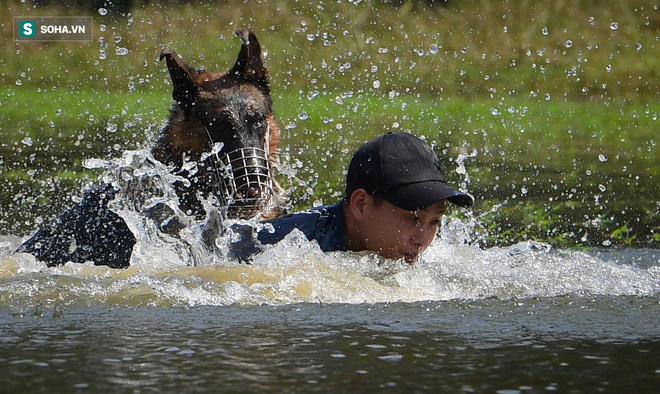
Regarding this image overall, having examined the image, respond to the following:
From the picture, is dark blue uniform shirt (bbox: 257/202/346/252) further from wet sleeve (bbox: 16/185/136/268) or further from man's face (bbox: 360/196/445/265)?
wet sleeve (bbox: 16/185/136/268)

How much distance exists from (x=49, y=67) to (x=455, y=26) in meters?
11.1

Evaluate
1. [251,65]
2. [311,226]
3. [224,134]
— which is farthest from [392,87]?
[311,226]

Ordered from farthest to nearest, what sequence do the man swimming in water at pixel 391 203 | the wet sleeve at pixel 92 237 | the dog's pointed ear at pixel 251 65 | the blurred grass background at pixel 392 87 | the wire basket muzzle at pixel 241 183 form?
the blurred grass background at pixel 392 87 → the dog's pointed ear at pixel 251 65 → the wet sleeve at pixel 92 237 → the wire basket muzzle at pixel 241 183 → the man swimming in water at pixel 391 203

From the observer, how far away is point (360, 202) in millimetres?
5984

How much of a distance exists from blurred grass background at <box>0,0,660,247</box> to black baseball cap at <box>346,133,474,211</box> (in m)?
5.07

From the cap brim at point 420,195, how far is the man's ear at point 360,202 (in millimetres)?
→ 110

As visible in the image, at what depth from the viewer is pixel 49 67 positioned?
28734mm

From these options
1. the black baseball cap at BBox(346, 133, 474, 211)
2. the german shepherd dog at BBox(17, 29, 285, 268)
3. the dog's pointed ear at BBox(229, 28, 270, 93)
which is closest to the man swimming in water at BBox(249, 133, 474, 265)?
the black baseball cap at BBox(346, 133, 474, 211)

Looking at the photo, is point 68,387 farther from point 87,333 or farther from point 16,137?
point 16,137

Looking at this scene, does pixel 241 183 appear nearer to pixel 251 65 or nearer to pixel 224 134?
pixel 224 134

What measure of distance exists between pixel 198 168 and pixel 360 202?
1348 mm

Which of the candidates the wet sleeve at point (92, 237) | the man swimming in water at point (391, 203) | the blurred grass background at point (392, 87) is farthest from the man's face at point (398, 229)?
the blurred grass background at point (392, 87)

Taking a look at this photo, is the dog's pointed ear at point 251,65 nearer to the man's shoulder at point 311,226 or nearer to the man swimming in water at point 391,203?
the man's shoulder at point 311,226

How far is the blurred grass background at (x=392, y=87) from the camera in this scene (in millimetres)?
13875
